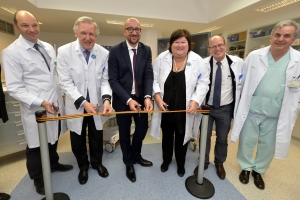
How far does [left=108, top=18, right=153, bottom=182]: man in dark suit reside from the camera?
1.64m

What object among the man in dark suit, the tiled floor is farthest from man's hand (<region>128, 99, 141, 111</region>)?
the tiled floor

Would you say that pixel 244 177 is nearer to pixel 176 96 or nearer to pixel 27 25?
pixel 176 96

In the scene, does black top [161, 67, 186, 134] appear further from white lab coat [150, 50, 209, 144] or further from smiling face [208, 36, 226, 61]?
smiling face [208, 36, 226, 61]

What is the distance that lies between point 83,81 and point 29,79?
0.47 meters


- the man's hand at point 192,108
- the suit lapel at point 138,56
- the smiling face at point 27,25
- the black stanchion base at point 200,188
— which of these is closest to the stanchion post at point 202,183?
the black stanchion base at point 200,188

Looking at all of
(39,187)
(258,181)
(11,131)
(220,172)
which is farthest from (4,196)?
(258,181)

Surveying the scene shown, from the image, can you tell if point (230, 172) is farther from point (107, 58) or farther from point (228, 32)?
point (228, 32)

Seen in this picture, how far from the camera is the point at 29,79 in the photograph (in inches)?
60.0

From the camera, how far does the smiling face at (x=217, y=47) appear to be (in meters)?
1.74

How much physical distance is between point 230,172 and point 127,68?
1.82 m

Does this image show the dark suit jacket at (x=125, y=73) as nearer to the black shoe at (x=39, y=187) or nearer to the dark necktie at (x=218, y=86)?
the dark necktie at (x=218, y=86)

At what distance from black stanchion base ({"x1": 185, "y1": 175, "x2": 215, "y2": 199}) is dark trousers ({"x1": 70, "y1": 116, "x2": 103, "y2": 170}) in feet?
3.55

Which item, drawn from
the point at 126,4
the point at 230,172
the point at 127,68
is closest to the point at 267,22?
the point at 126,4

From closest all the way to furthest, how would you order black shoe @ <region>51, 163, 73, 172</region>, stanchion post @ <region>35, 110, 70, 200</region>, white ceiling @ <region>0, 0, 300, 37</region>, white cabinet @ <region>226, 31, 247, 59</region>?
1. stanchion post @ <region>35, 110, 70, 200</region>
2. black shoe @ <region>51, 163, 73, 172</region>
3. white ceiling @ <region>0, 0, 300, 37</region>
4. white cabinet @ <region>226, 31, 247, 59</region>
